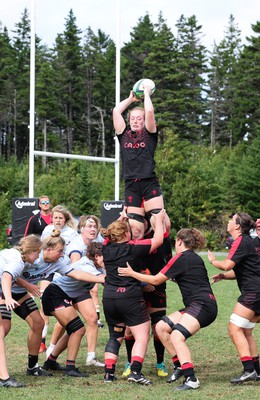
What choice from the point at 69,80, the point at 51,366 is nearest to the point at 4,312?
the point at 51,366

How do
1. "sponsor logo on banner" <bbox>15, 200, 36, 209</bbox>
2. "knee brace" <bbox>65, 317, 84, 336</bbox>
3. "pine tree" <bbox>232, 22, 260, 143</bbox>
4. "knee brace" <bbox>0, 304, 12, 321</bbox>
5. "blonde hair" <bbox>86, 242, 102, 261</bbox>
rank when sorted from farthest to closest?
1. "pine tree" <bbox>232, 22, 260, 143</bbox>
2. "sponsor logo on banner" <bbox>15, 200, 36, 209</bbox>
3. "blonde hair" <bbox>86, 242, 102, 261</bbox>
4. "knee brace" <bbox>65, 317, 84, 336</bbox>
5. "knee brace" <bbox>0, 304, 12, 321</bbox>

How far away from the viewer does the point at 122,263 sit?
304 inches

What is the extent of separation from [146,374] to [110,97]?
177 feet

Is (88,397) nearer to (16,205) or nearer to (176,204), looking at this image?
(16,205)

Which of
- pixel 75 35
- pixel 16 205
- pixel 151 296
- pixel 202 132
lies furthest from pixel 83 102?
pixel 151 296

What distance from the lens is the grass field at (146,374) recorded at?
273 inches

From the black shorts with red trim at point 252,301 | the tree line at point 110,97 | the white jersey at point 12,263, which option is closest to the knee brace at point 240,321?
the black shorts with red trim at point 252,301

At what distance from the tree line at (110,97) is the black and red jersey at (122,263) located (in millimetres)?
34323

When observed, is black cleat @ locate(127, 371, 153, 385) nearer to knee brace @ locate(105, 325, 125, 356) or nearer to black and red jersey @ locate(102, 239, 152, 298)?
knee brace @ locate(105, 325, 125, 356)

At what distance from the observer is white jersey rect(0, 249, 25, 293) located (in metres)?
7.36

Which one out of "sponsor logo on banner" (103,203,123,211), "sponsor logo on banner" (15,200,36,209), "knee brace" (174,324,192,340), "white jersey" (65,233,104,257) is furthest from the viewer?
"sponsor logo on banner" (103,203,123,211)

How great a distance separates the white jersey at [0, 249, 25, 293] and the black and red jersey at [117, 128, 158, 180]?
1.68 m

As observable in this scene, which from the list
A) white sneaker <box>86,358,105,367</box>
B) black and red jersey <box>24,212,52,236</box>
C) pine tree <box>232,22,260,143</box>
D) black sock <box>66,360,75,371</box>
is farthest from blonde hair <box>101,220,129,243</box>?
pine tree <box>232,22,260,143</box>

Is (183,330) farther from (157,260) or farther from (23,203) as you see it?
(23,203)
